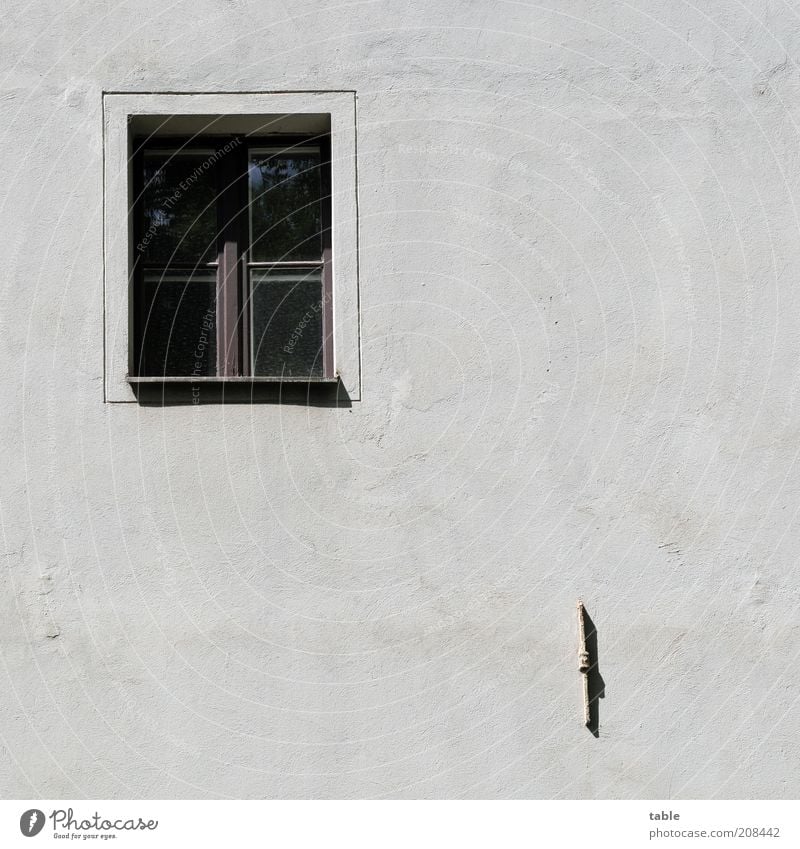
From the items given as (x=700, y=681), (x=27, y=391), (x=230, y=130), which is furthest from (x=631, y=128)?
(x=27, y=391)

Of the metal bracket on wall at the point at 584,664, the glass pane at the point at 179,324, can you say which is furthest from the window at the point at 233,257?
the metal bracket on wall at the point at 584,664

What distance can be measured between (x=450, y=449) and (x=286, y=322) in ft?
4.03

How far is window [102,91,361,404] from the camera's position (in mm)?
6168

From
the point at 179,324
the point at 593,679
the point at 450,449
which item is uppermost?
the point at 179,324

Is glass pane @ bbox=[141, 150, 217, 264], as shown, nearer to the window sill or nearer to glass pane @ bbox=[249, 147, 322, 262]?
glass pane @ bbox=[249, 147, 322, 262]

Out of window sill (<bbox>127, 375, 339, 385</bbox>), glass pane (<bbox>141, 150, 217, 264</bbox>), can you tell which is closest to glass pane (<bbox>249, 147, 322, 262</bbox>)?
glass pane (<bbox>141, 150, 217, 264</bbox>)

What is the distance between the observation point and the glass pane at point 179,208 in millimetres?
6555

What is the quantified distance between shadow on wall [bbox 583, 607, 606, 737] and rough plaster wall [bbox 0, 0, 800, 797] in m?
0.06

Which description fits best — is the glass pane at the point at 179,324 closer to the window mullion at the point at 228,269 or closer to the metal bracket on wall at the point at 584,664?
the window mullion at the point at 228,269

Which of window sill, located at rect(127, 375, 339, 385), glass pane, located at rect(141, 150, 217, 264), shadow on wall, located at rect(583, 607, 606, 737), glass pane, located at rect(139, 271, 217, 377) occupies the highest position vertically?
glass pane, located at rect(141, 150, 217, 264)

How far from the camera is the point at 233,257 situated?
21.5 feet

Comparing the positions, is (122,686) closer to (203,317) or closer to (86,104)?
(203,317)

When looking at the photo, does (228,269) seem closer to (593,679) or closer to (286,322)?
(286,322)

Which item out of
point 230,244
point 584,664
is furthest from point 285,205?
point 584,664
